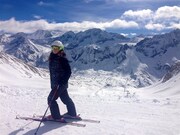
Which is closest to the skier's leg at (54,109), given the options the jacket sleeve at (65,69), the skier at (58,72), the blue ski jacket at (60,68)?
the skier at (58,72)

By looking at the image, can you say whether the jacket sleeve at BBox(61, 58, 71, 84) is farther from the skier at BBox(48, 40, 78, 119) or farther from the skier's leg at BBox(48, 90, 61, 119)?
the skier's leg at BBox(48, 90, 61, 119)

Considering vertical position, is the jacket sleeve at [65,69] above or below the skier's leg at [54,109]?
above

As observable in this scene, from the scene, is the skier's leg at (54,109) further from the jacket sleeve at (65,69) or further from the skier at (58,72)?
the jacket sleeve at (65,69)

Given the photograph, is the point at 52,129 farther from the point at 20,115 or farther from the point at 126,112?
the point at 126,112

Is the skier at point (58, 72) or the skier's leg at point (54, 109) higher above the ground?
the skier at point (58, 72)

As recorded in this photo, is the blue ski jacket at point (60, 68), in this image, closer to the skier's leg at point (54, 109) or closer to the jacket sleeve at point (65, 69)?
the jacket sleeve at point (65, 69)

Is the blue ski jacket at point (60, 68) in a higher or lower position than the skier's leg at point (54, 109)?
higher

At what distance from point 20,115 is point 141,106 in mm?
6407

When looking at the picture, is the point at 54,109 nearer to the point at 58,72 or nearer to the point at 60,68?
the point at 58,72

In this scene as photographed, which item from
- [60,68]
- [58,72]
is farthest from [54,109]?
[60,68]

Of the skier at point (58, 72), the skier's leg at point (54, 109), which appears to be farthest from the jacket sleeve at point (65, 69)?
the skier's leg at point (54, 109)

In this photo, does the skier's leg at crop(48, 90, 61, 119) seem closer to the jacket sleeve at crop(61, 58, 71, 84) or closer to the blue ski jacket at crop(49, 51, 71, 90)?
the blue ski jacket at crop(49, 51, 71, 90)

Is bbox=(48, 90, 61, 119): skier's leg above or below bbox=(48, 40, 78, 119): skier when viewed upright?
below

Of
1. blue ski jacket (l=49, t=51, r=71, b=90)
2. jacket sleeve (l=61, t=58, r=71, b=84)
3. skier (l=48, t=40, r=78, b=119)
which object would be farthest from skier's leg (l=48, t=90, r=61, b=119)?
jacket sleeve (l=61, t=58, r=71, b=84)
